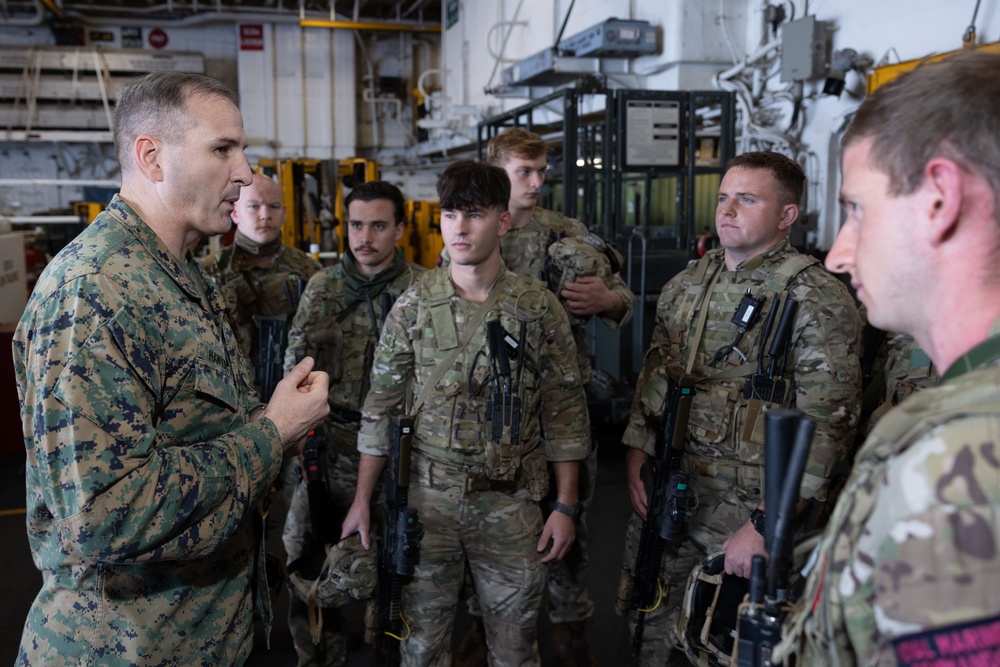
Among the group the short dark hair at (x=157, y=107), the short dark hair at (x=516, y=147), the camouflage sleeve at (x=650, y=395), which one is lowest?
the camouflage sleeve at (x=650, y=395)

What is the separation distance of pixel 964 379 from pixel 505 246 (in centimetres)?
243

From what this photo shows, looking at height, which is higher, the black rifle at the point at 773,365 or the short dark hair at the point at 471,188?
the short dark hair at the point at 471,188

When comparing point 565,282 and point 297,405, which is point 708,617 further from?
point 565,282

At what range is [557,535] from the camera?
7.52 ft

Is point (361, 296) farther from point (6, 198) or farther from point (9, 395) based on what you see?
point (6, 198)

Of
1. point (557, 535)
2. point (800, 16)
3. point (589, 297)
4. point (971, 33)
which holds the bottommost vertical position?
point (557, 535)

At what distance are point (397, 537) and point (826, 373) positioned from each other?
1318mm

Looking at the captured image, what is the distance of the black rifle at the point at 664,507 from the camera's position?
2.27m

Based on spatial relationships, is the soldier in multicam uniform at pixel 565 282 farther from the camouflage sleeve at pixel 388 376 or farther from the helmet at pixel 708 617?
the helmet at pixel 708 617

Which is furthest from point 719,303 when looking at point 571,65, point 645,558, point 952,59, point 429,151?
point 429,151

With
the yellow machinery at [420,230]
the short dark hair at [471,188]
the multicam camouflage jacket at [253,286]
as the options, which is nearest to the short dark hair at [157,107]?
the short dark hair at [471,188]

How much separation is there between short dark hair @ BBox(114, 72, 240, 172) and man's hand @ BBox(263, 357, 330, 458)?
1.73 feet

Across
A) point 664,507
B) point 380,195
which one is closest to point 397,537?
point 664,507

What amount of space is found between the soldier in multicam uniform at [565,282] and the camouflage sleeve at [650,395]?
1.02 feet
